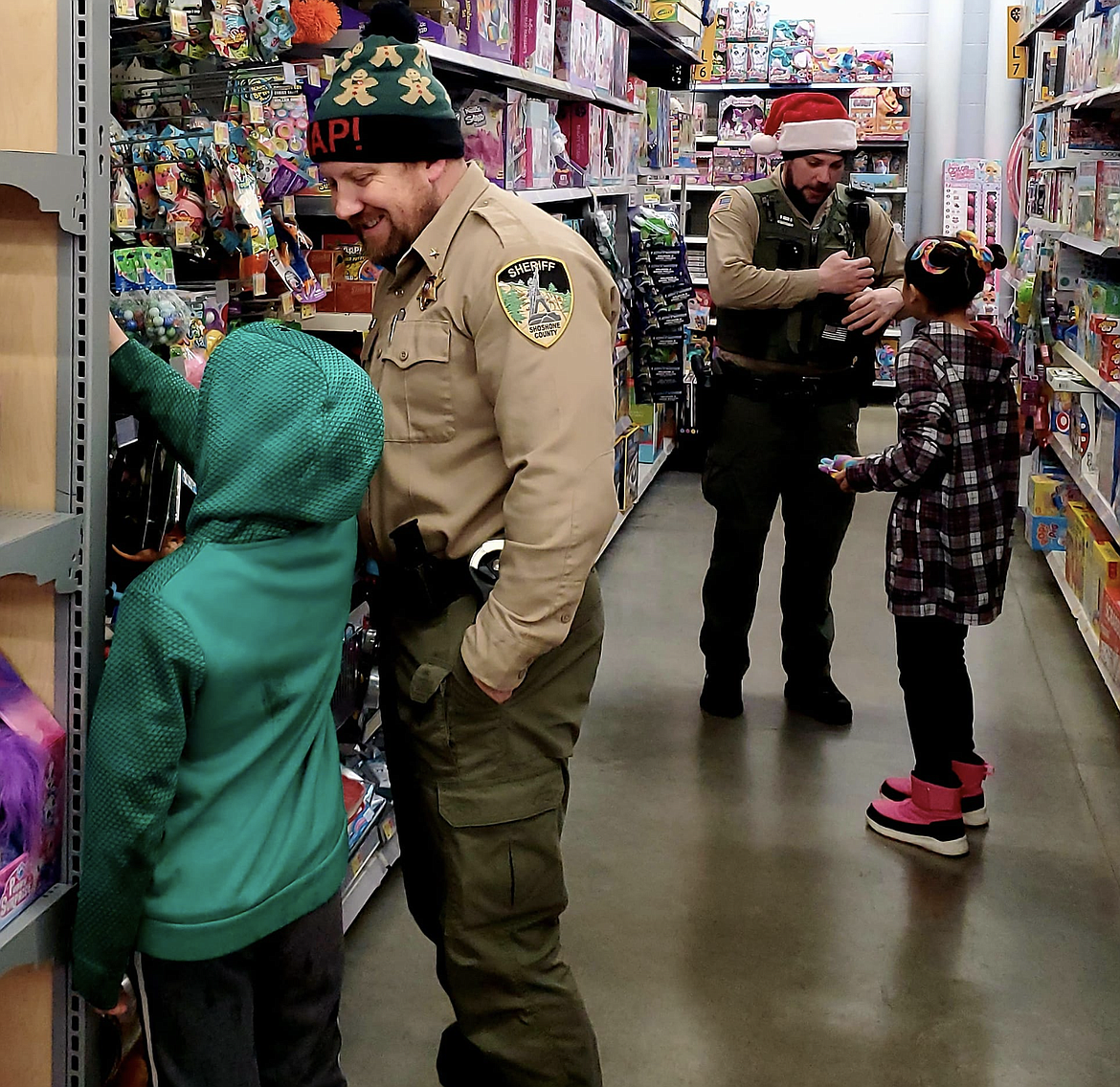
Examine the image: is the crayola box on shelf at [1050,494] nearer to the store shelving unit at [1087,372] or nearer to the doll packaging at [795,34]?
the store shelving unit at [1087,372]

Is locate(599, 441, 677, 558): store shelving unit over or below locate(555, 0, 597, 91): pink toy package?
below

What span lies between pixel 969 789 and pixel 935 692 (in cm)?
35

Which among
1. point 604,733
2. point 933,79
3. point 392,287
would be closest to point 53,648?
point 392,287

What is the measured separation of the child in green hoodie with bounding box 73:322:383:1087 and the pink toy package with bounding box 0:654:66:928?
7 centimetres

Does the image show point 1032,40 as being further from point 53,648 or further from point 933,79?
point 53,648

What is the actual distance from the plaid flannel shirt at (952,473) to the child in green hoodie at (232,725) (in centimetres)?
174

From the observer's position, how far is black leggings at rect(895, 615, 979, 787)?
122 inches

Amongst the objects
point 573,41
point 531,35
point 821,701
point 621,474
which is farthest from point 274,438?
point 621,474

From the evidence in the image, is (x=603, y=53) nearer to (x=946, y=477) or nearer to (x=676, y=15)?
(x=676, y=15)

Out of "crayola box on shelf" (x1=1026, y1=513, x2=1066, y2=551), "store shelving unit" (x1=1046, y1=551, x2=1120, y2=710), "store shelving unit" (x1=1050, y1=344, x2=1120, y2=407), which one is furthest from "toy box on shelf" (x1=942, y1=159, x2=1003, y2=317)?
"crayola box on shelf" (x1=1026, y1=513, x2=1066, y2=551)

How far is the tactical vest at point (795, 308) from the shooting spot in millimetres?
3889

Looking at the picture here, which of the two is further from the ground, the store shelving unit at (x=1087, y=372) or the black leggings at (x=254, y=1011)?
the store shelving unit at (x=1087, y=372)

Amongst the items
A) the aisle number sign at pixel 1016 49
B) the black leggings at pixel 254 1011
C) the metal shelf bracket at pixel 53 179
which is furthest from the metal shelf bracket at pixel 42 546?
the aisle number sign at pixel 1016 49

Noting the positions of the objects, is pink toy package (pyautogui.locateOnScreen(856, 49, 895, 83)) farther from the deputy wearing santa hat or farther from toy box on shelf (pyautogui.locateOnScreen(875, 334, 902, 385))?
the deputy wearing santa hat
